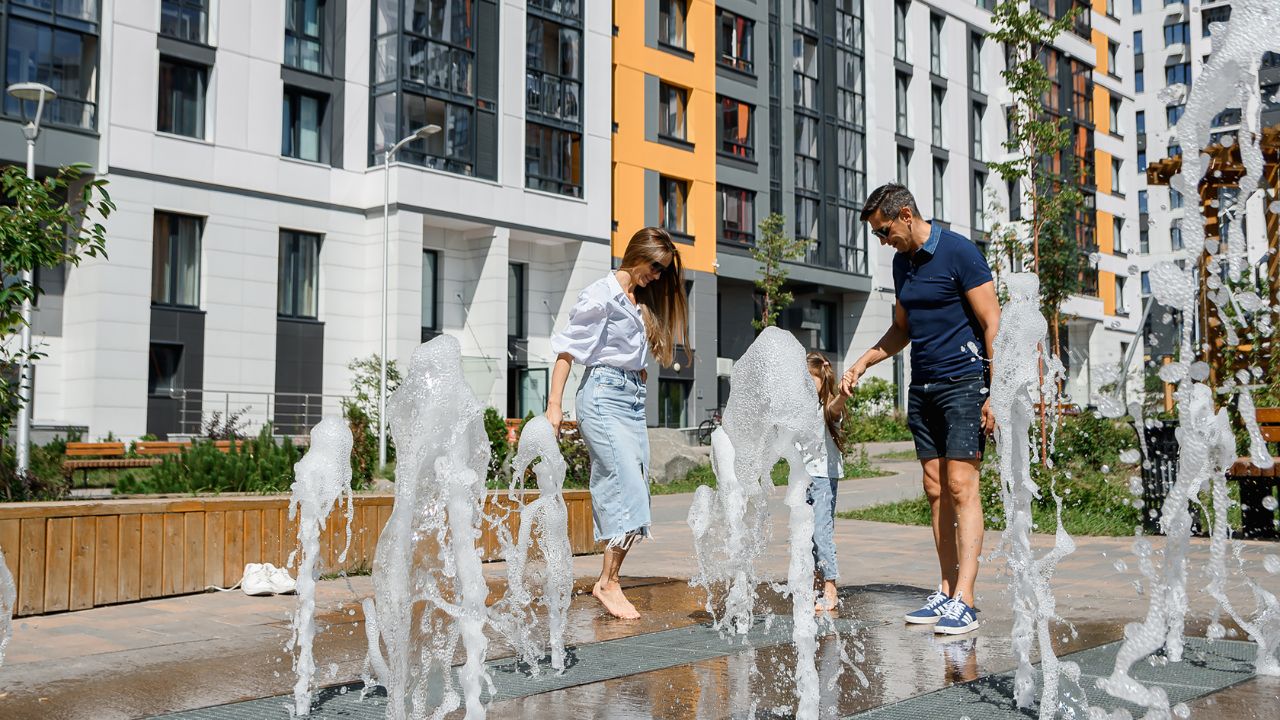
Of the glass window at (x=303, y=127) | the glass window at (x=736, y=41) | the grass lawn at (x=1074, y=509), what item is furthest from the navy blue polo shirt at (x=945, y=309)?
the glass window at (x=736, y=41)

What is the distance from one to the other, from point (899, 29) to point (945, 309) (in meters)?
42.1

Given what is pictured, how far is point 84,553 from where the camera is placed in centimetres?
601

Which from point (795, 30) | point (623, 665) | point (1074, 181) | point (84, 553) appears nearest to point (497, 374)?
point (1074, 181)

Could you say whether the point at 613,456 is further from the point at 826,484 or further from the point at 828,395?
the point at 828,395

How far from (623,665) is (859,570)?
12.3 ft

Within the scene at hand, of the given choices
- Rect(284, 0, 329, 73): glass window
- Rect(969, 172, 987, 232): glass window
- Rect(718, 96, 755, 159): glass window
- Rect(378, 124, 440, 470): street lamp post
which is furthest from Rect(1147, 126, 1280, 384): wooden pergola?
Rect(969, 172, 987, 232): glass window

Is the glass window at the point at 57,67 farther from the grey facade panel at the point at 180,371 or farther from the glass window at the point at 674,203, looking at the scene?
the glass window at the point at 674,203

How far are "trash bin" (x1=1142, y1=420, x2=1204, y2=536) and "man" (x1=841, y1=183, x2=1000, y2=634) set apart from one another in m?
5.11

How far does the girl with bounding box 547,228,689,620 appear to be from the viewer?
5625 millimetres

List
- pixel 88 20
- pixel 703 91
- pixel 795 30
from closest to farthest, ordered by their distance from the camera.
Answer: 1. pixel 88 20
2. pixel 703 91
3. pixel 795 30

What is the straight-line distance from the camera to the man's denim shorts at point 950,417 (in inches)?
199

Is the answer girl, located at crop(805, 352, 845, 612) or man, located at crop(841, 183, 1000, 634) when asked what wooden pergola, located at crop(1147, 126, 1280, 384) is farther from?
man, located at crop(841, 183, 1000, 634)

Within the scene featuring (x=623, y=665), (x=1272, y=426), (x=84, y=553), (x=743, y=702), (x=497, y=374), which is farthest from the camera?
(x=497, y=374)

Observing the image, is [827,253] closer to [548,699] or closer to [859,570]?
[859,570]
